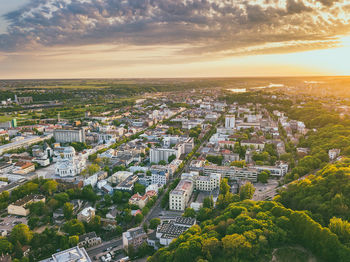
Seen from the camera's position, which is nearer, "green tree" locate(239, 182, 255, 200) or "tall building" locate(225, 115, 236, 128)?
"green tree" locate(239, 182, 255, 200)

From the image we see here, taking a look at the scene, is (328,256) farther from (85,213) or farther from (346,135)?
(346,135)

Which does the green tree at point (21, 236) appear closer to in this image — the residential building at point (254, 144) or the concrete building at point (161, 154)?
the concrete building at point (161, 154)

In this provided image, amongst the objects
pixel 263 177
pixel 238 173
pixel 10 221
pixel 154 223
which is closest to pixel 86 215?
pixel 154 223

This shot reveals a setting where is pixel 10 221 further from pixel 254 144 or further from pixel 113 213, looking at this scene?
pixel 254 144

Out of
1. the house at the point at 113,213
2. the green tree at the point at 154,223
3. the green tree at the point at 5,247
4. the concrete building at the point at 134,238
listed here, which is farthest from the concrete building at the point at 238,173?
the green tree at the point at 5,247

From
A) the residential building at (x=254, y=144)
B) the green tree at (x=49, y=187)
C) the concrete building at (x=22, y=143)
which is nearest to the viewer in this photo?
the green tree at (x=49, y=187)

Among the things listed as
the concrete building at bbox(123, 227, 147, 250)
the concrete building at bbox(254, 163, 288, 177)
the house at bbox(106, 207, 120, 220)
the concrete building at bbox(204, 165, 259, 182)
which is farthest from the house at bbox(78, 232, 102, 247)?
the concrete building at bbox(254, 163, 288, 177)

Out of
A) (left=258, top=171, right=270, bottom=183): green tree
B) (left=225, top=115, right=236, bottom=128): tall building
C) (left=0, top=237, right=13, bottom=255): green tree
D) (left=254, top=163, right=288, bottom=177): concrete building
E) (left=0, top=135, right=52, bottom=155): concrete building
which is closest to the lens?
(left=0, top=237, right=13, bottom=255): green tree

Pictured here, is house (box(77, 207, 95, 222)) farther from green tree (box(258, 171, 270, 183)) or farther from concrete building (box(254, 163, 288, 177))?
concrete building (box(254, 163, 288, 177))
